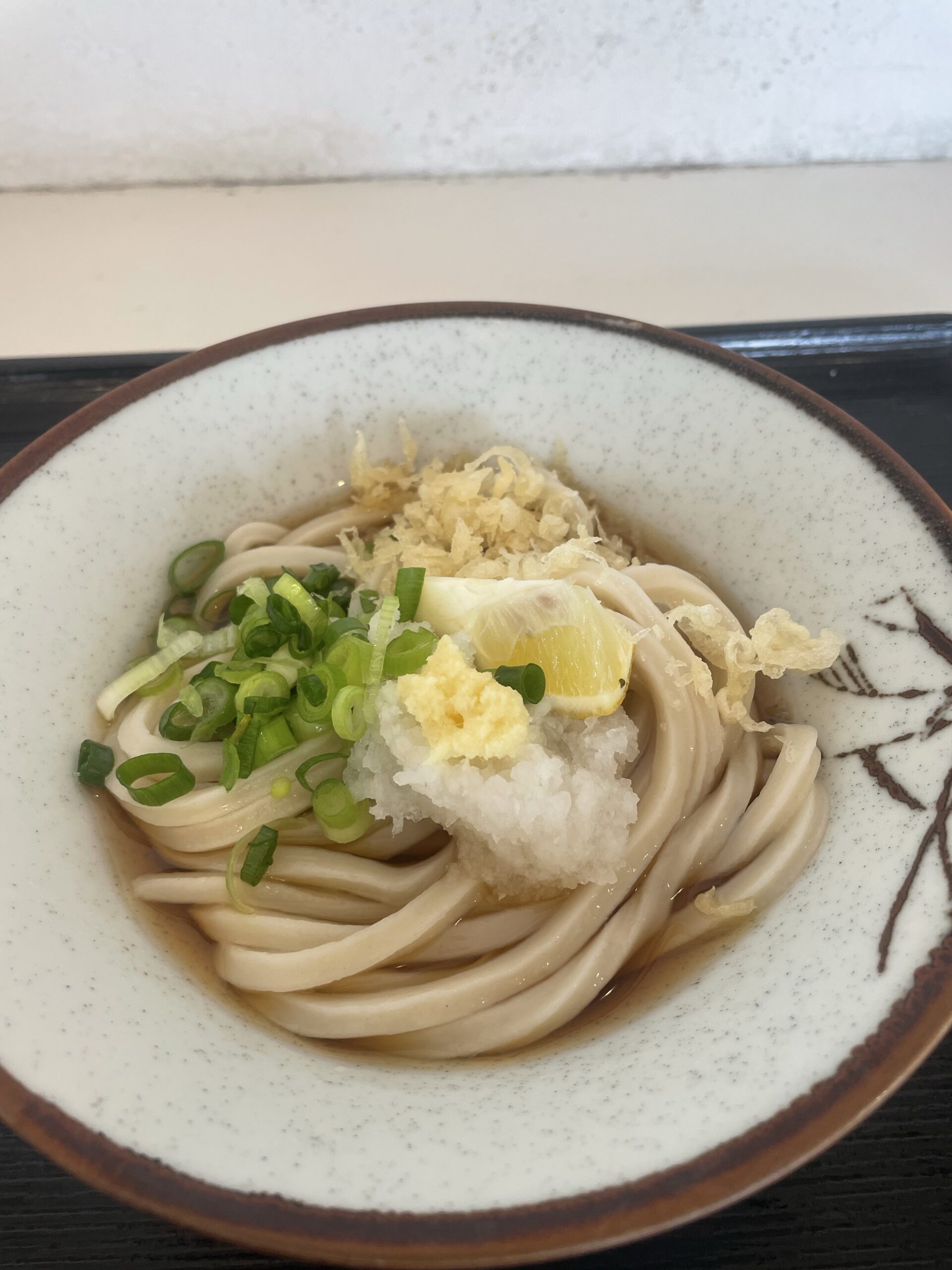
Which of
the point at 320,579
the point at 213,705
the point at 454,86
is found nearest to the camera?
the point at 213,705

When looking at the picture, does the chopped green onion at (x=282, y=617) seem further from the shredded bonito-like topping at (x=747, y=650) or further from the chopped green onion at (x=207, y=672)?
the shredded bonito-like topping at (x=747, y=650)

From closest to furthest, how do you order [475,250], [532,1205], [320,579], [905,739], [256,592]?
[532,1205], [905,739], [256,592], [320,579], [475,250]

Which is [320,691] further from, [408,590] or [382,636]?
[408,590]

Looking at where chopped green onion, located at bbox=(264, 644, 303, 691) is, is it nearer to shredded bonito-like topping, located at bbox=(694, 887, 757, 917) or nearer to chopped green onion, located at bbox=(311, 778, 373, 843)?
chopped green onion, located at bbox=(311, 778, 373, 843)

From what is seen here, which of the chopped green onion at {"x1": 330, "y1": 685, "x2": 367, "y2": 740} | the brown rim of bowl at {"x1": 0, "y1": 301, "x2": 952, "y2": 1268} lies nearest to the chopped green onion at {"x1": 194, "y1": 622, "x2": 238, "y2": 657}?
the chopped green onion at {"x1": 330, "y1": 685, "x2": 367, "y2": 740}

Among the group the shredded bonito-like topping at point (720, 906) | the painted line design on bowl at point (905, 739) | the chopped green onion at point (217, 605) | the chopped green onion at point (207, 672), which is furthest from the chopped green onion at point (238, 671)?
the painted line design on bowl at point (905, 739)

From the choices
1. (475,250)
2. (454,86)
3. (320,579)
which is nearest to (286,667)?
(320,579)
